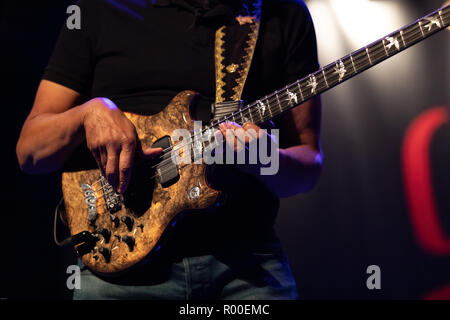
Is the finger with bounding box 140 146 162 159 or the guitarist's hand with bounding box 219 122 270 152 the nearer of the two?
the guitarist's hand with bounding box 219 122 270 152

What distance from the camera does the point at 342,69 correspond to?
3.84 ft

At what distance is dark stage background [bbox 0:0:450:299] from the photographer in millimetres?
2754

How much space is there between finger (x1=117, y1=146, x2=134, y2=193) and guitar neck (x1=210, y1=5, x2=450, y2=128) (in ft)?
0.89

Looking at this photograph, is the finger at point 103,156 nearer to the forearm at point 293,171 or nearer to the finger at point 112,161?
the finger at point 112,161

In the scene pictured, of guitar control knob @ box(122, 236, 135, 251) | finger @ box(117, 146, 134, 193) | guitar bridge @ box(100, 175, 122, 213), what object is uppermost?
finger @ box(117, 146, 134, 193)

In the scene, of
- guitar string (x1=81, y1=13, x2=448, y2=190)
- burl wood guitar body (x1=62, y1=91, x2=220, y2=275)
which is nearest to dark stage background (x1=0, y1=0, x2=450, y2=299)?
burl wood guitar body (x1=62, y1=91, x2=220, y2=275)

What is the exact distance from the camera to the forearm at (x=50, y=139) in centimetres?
129

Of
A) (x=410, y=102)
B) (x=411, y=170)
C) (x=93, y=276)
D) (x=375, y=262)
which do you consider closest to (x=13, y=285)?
(x=93, y=276)

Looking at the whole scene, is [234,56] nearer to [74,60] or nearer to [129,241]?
[74,60]

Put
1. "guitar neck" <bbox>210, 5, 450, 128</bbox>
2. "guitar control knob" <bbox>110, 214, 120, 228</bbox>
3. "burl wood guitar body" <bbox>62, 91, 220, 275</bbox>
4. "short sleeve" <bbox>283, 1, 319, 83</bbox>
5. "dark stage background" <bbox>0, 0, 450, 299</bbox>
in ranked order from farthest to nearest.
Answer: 1. "dark stage background" <bbox>0, 0, 450, 299</bbox>
2. "short sleeve" <bbox>283, 1, 319, 83</bbox>
3. "guitar control knob" <bbox>110, 214, 120, 228</bbox>
4. "burl wood guitar body" <bbox>62, 91, 220, 275</bbox>
5. "guitar neck" <bbox>210, 5, 450, 128</bbox>

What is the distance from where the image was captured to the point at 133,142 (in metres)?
1.23

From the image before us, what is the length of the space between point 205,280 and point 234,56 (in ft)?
2.46
